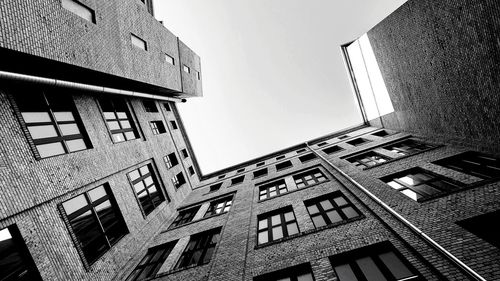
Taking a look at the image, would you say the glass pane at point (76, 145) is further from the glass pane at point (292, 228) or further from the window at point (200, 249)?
the glass pane at point (292, 228)

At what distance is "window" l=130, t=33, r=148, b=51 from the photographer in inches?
528

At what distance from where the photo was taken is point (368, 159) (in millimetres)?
14688

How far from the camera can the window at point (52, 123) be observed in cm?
853

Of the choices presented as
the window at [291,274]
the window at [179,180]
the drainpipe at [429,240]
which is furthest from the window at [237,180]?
the window at [291,274]

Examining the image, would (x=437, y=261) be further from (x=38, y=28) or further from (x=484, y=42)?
(x=38, y=28)

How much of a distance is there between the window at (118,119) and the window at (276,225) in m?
8.45

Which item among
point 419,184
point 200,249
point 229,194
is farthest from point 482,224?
point 229,194

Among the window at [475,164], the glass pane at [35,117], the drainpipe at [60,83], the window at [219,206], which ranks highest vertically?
the drainpipe at [60,83]

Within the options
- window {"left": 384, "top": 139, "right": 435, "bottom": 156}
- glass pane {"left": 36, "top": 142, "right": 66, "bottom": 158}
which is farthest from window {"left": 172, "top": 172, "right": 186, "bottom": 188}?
window {"left": 384, "top": 139, "right": 435, "bottom": 156}

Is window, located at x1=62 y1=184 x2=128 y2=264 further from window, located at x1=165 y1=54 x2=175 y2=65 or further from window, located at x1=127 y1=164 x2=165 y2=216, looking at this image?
window, located at x1=165 y1=54 x2=175 y2=65

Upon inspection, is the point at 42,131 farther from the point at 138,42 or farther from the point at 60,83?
the point at 138,42

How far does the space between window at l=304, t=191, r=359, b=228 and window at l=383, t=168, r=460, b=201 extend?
85.1 inches

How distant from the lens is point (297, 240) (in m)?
8.79

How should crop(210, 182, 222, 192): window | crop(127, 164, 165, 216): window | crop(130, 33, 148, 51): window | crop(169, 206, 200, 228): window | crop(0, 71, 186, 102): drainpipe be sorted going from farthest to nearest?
1. crop(210, 182, 222, 192): window
2. crop(169, 206, 200, 228): window
3. crop(130, 33, 148, 51): window
4. crop(127, 164, 165, 216): window
5. crop(0, 71, 186, 102): drainpipe
